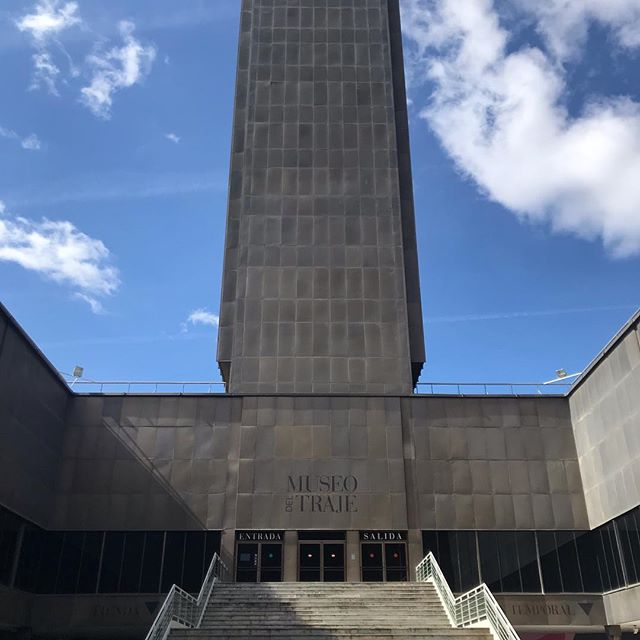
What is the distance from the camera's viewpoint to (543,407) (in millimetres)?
35125

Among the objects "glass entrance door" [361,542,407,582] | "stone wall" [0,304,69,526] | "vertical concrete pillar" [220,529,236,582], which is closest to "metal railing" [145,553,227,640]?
"vertical concrete pillar" [220,529,236,582]

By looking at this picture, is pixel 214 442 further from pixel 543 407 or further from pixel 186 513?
pixel 543 407

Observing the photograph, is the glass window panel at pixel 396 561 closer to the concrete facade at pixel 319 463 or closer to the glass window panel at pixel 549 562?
the concrete facade at pixel 319 463

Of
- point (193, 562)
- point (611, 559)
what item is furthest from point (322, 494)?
point (611, 559)

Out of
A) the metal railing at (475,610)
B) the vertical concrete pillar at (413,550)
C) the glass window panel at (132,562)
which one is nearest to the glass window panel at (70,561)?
the glass window panel at (132,562)

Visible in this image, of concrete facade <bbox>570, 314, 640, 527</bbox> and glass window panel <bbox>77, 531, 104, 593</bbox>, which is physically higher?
concrete facade <bbox>570, 314, 640, 527</bbox>

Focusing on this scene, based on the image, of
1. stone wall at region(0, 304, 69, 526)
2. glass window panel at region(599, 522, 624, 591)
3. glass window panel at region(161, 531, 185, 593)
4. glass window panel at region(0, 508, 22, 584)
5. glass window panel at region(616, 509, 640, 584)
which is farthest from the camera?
glass window panel at region(161, 531, 185, 593)

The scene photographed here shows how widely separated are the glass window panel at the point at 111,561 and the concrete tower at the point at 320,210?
31.5 ft

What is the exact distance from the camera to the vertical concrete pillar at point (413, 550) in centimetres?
3131

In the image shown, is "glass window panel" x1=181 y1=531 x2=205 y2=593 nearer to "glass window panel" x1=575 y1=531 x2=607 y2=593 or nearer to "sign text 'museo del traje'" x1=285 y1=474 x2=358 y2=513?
"sign text 'museo del traje'" x1=285 y1=474 x2=358 y2=513

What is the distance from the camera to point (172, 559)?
3158 cm

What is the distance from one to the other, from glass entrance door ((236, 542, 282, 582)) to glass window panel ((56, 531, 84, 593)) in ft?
24.2

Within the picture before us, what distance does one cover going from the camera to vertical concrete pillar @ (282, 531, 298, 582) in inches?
1225

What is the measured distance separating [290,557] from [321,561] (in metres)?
1.45
